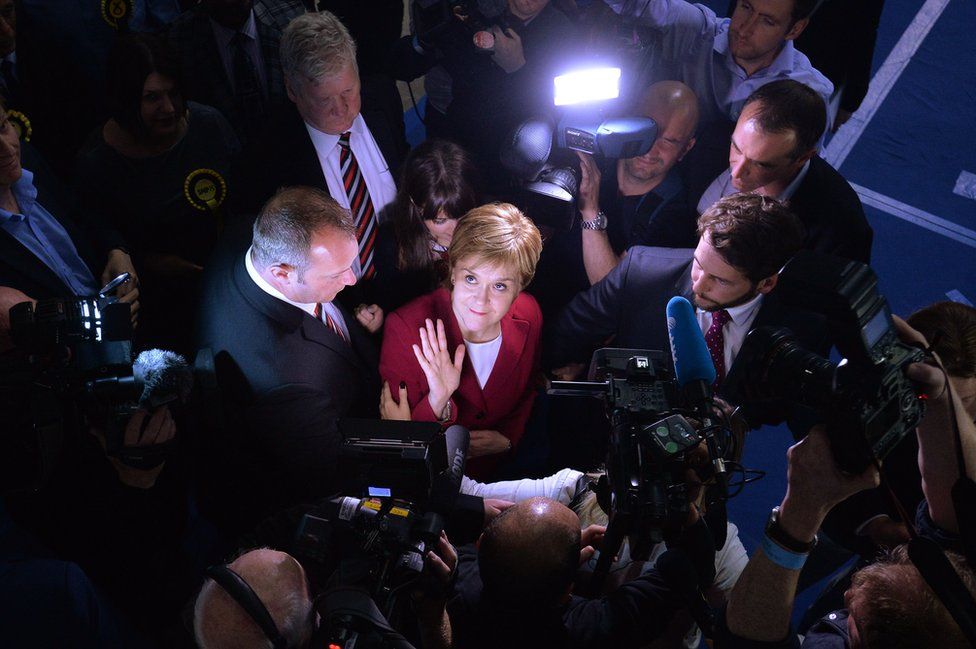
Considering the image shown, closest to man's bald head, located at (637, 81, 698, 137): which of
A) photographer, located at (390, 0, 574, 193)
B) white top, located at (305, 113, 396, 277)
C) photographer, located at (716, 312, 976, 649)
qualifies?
photographer, located at (390, 0, 574, 193)

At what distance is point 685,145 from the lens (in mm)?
2738

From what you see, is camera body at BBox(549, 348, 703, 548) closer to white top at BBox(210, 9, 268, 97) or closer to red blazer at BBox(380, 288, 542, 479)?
red blazer at BBox(380, 288, 542, 479)

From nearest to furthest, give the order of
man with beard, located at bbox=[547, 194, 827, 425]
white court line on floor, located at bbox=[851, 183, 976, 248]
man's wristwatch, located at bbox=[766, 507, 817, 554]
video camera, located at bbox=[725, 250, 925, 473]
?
1. video camera, located at bbox=[725, 250, 925, 473]
2. man's wristwatch, located at bbox=[766, 507, 817, 554]
3. man with beard, located at bbox=[547, 194, 827, 425]
4. white court line on floor, located at bbox=[851, 183, 976, 248]

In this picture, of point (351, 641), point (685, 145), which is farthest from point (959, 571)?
point (685, 145)

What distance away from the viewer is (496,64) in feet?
9.59

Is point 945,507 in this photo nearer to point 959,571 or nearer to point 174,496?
point 959,571

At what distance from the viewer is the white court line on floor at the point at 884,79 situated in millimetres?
4477

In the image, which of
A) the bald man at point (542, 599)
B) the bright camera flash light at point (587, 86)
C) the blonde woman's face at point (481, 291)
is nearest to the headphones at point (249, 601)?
the bald man at point (542, 599)

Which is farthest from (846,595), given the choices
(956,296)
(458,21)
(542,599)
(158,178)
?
(956,296)

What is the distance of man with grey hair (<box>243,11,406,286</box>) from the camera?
8.34 feet

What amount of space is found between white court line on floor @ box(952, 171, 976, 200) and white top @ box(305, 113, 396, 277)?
379 centimetres

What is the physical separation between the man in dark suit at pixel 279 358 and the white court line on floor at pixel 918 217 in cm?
365

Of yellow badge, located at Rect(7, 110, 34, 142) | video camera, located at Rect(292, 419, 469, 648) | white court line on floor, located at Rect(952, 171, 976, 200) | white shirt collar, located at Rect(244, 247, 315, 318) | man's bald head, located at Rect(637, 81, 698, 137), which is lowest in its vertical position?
video camera, located at Rect(292, 419, 469, 648)

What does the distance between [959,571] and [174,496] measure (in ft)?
7.10
